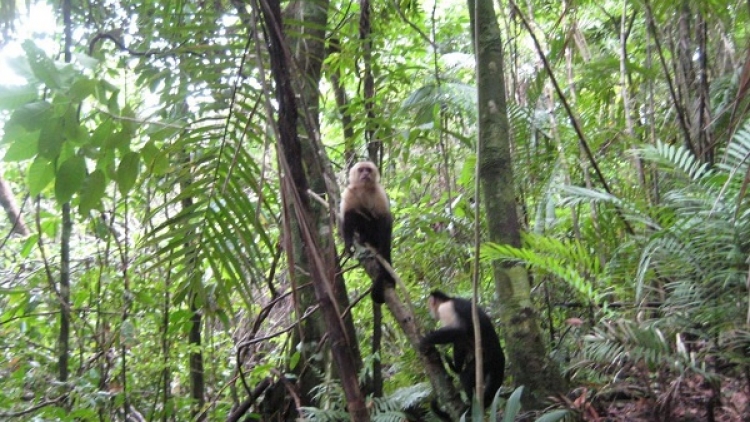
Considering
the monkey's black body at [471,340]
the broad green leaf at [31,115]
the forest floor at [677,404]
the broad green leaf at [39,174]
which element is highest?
the broad green leaf at [31,115]

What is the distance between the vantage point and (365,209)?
4113 millimetres

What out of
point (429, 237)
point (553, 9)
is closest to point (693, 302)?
point (429, 237)

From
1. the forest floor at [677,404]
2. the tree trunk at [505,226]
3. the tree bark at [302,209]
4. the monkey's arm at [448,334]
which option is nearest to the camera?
the tree bark at [302,209]

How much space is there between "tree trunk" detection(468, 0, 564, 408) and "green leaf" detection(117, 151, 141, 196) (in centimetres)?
132

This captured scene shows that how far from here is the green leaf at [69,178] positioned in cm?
167

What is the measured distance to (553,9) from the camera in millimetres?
5422

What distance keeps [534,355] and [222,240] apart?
1.35m

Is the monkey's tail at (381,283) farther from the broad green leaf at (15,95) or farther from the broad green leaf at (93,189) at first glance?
the broad green leaf at (15,95)

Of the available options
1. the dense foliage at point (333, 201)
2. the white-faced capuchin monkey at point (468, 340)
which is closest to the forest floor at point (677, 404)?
the dense foliage at point (333, 201)

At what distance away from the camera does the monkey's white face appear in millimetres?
3990

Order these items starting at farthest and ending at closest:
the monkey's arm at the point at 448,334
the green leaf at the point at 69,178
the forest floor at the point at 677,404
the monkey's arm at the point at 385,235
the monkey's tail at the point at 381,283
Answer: the monkey's arm at the point at 385,235 → the monkey's arm at the point at 448,334 → the monkey's tail at the point at 381,283 → the forest floor at the point at 677,404 → the green leaf at the point at 69,178

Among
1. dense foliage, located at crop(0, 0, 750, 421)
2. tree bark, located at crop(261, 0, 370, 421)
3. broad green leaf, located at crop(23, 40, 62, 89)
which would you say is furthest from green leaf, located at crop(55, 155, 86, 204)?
tree bark, located at crop(261, 0, 370, 421)

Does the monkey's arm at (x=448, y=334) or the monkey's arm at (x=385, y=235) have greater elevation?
the monkey's arm at (x=385, y=235)

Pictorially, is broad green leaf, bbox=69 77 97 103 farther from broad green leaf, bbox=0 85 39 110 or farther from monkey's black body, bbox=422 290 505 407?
monkey's black body, bbox=422 290 505 407
